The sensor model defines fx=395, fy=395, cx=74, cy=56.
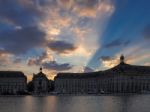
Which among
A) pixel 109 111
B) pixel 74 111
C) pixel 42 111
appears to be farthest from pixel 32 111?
pixel 109 111

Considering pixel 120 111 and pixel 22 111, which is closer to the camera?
pixel 120 111

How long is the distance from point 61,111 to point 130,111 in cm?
1184

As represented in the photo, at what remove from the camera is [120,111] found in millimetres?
64438

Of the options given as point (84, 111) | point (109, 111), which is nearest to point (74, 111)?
point (84, 111)

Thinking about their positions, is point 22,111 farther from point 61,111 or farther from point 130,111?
point 130,111

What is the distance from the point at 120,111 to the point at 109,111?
283 centimetres

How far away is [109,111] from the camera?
6675cm

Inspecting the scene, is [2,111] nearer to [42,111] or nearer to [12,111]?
[12,111]

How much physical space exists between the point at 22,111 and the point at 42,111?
11.4 feet

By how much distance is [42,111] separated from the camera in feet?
227

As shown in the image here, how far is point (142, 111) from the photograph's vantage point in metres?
64.5

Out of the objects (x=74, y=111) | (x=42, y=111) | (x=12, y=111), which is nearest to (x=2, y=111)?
(x=12, y=111)

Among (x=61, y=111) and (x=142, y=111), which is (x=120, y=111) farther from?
(x=61, y=111)

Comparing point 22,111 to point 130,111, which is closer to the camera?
point 130,111
